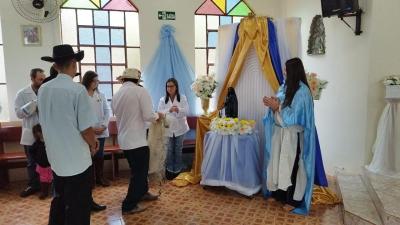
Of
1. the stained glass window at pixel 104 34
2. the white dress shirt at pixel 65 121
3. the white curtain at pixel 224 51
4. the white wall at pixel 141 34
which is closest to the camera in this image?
the white dress shirt at pixel 65 121

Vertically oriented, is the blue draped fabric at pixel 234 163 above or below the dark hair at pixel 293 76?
below

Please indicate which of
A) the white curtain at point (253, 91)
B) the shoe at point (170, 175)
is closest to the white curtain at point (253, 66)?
the white curtain at point (253, 91)

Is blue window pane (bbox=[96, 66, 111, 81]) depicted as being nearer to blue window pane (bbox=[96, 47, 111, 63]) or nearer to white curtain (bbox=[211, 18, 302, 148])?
blue window pane (bbox=[96, 47, 111, 63])

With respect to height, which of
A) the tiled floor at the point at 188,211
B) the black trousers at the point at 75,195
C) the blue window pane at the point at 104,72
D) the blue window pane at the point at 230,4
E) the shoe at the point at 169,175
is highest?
the blue window pane at the point at 230,4

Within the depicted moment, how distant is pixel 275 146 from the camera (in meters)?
3.33

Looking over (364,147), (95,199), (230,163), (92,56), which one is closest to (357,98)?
(364,147)

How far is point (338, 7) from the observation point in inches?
150

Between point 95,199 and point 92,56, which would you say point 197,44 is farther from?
point 95,199

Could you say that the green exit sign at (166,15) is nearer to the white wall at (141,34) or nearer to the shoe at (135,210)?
the white wall at (141,34)

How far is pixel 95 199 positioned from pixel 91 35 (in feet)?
7.96

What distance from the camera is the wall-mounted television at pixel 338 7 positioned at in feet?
12.1

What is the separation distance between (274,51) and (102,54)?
2.61 metres

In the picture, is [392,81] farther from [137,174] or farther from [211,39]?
[137,174]

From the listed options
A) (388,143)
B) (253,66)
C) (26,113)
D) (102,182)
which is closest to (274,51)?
(253,66)
